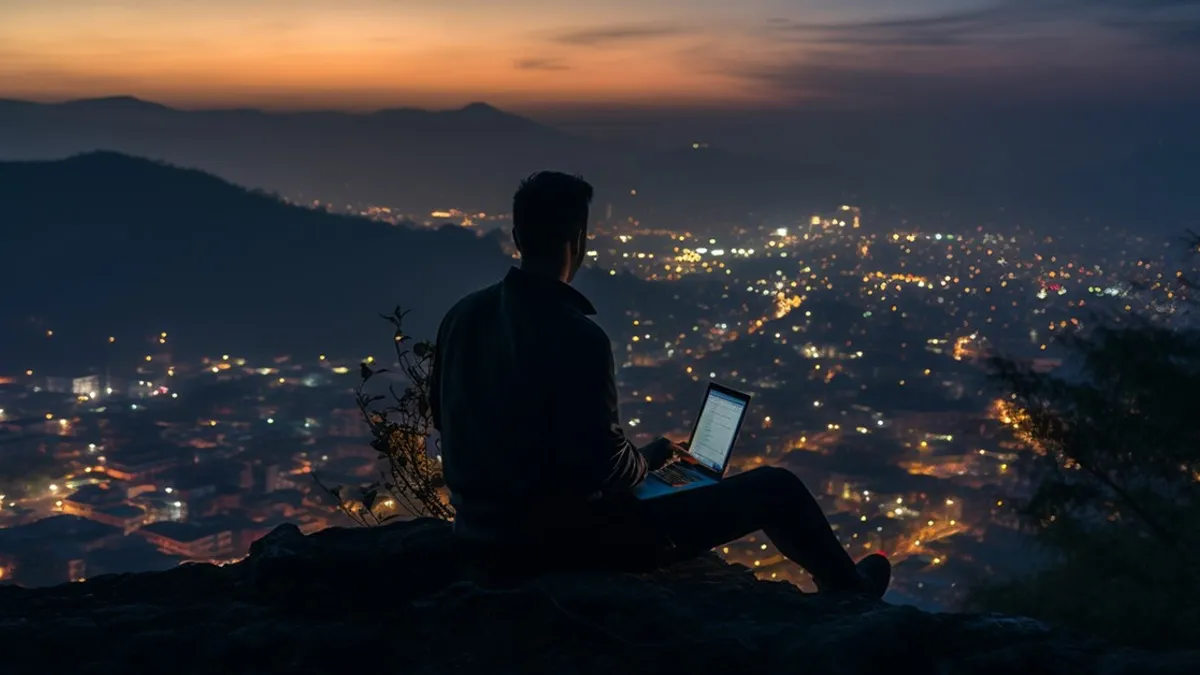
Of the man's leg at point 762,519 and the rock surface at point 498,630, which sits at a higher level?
the man's leg at point 762,519

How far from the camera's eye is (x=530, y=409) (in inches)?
102

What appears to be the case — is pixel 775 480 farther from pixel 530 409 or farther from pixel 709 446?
pixel 530 409

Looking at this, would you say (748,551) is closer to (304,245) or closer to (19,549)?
(19,549)

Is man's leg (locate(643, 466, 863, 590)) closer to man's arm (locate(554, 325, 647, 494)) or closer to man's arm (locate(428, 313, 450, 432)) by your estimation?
man's arm (locate(554, 325, 647, 494))

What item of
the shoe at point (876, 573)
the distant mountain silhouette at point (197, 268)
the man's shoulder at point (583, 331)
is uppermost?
the man's shoulder at point (583, 331)

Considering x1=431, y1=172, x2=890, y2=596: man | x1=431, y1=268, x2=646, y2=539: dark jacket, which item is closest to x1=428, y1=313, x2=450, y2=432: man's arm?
x1=431, y1=172, x2=890, y2=596: man

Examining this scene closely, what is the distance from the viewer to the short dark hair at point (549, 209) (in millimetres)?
2725

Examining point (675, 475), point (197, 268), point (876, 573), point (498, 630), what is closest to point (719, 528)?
point (675, 475)

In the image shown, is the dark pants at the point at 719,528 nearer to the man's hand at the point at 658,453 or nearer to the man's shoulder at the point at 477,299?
the man's hand at the point at 658,453

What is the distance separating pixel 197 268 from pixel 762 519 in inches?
2147

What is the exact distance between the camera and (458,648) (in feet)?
8.18

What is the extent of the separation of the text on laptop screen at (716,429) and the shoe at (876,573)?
671mm

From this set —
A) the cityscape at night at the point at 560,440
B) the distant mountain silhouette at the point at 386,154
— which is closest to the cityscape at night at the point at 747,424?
the cityscape at night at the point at 560,440

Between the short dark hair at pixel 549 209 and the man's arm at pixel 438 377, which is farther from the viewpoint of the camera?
the man's arm at pixel 438 377
